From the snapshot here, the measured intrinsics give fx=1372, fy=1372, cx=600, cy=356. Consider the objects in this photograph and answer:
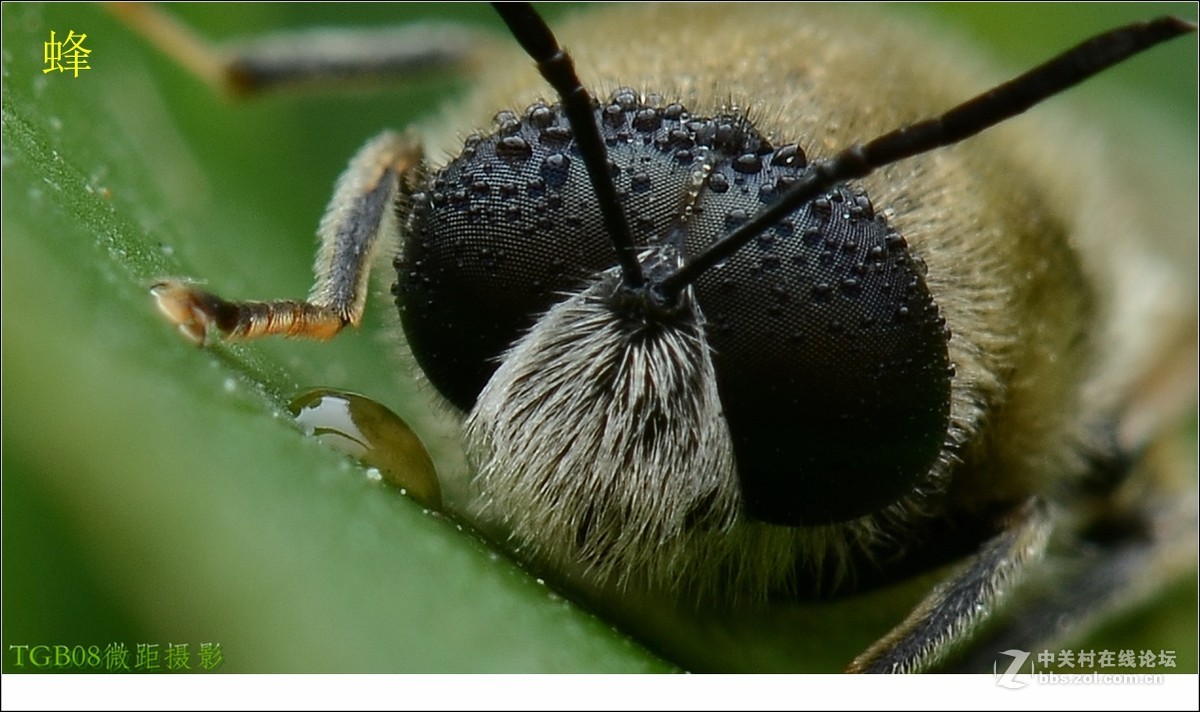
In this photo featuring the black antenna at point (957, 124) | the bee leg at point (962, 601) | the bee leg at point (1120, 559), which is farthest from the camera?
the bee leg at point (1120, 559)

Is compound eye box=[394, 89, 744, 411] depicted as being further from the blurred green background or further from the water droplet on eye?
the blurred green background

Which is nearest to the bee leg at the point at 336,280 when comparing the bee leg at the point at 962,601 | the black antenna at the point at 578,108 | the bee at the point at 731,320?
the bee at the point at 731,320

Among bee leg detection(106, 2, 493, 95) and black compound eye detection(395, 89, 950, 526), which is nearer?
black compound eye detection(395, 89, 950, 526)

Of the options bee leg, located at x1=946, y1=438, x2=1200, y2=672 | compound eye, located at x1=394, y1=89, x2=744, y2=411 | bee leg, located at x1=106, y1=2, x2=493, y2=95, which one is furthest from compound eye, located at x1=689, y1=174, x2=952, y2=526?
bee leg, located at x1=106, y1=2, x2=493, y2=95

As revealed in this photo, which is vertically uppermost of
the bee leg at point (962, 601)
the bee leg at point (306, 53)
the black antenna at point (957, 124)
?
the bee leg at point (306, 53)

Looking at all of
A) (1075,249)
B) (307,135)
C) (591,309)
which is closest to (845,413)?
(591,309)

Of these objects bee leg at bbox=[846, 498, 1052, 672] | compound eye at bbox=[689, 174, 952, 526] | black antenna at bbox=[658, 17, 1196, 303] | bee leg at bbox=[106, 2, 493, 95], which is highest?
bee leg at bbox=[106, 2, 493, 95]

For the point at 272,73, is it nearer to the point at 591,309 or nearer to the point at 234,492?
the point at 591,309

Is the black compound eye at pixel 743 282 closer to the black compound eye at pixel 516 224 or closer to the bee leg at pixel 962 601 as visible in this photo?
the black compound eye at pixel 516 224
